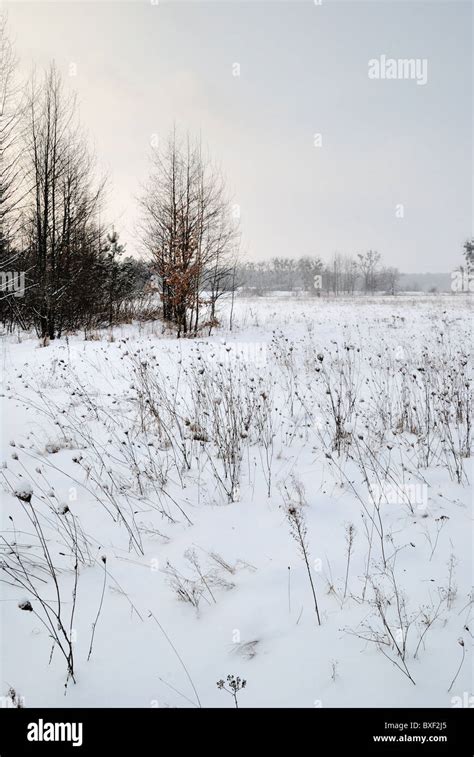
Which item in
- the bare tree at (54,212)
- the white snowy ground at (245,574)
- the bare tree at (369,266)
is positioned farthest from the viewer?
the bare tree at (369,266)

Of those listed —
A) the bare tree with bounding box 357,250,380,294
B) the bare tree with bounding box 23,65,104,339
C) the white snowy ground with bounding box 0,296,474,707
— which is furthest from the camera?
the bare tree with bounding box 357,250,380,294

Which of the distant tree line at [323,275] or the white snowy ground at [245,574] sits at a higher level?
the distant tree line at [323,275]

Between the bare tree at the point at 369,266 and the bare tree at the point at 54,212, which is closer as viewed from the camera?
the bare tree at the point at 54,212

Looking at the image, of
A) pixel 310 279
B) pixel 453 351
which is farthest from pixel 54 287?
pixel 310 279

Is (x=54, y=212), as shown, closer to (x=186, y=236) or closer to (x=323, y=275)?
(x=186, y=236)

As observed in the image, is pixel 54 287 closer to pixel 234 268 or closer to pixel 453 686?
pixel 234 268

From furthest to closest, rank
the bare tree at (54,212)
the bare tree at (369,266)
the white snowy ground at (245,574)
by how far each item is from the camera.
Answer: the bare tree at (369,266) → the bare tree at (54,212) → the white snowy ground at (245,574)

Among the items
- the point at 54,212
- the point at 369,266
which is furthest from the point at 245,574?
the point at 369,266

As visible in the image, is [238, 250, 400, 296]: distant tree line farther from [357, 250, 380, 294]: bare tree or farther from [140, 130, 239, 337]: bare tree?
[140, 130, 239, 337]: bare tree

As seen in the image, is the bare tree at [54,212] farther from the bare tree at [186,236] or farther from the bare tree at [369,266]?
the bare tree at [369,266]

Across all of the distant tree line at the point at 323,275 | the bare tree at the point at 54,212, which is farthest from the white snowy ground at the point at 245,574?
the distant tree line at the point at 323,275

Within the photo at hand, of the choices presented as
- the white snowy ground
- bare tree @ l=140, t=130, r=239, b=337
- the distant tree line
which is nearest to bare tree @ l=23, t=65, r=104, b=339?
bare tree @ l=140, t=130, r=239, b=337

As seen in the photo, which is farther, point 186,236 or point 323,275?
point 323,275

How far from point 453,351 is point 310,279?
84413mm
